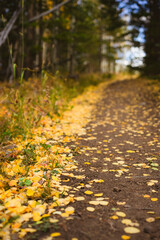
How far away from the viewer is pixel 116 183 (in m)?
2.38

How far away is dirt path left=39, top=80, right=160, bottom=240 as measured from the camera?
5.33 feet

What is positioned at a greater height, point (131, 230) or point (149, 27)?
point (149, 27)

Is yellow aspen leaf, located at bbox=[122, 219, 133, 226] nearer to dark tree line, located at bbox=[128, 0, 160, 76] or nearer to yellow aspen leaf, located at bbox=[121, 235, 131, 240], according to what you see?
yellow aspen leaf, located at bbox=[121, 235, 131, 240]

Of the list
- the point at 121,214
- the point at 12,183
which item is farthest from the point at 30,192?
the point at 121,214

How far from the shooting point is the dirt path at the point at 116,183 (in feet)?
5.33

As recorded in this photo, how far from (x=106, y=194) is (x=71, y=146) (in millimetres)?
1415

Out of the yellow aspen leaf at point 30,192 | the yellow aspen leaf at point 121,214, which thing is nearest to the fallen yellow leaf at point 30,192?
the yellow aspen leaf at point 30,192

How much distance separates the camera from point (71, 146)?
3.47m

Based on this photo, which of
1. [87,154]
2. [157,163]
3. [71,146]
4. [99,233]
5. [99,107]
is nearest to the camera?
[99,233]

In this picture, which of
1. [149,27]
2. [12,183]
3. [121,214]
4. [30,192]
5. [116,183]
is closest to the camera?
[121,214]

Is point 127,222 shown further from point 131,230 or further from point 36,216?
point 36,216

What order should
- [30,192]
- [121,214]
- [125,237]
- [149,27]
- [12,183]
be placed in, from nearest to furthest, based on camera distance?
[125,237]
[121,214]
[30,192]
[12,183]
[149,27]

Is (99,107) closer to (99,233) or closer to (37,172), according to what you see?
(37,172)

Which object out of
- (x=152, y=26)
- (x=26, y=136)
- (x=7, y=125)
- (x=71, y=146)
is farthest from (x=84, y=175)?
(x=152, y=26)
